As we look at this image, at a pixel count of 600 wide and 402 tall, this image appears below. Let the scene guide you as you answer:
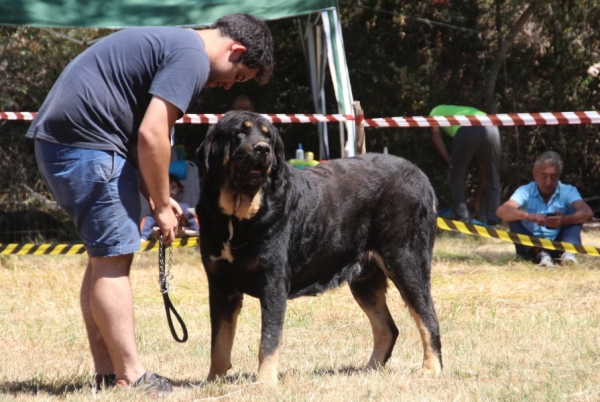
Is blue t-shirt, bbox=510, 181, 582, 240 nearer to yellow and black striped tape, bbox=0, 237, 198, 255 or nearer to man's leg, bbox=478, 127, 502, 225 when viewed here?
man's leg, bbox=478, 127, 502, 225

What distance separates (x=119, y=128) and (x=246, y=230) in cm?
78

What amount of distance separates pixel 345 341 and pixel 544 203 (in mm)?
4107

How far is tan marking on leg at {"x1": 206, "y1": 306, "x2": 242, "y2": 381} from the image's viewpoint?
435 cm

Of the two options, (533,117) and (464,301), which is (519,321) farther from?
(533,117)

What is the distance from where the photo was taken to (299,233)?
440 cm

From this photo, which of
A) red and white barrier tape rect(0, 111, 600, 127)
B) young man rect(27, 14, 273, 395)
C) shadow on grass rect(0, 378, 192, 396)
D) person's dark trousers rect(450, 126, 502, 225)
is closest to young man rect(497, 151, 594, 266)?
red and white barrier tape rect(0, 111, 600, 127)

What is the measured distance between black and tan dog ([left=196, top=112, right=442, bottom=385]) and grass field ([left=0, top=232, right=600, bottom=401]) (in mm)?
308

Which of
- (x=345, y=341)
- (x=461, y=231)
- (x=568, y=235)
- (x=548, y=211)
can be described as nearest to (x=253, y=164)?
(x=345, y=341)

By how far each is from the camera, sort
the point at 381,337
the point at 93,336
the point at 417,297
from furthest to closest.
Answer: the point at 381,337 → the point at 417,297 → the point at 93,336

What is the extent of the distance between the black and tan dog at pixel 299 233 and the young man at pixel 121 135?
33 centimetres

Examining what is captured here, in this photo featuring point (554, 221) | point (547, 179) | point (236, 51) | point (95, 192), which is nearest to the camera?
point (95, 192)

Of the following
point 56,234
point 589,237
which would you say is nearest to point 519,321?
point 589,237

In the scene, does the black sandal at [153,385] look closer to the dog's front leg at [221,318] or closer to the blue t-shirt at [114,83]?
the dog's front leg at [221,318]

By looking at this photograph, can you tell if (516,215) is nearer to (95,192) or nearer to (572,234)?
(572,234)
